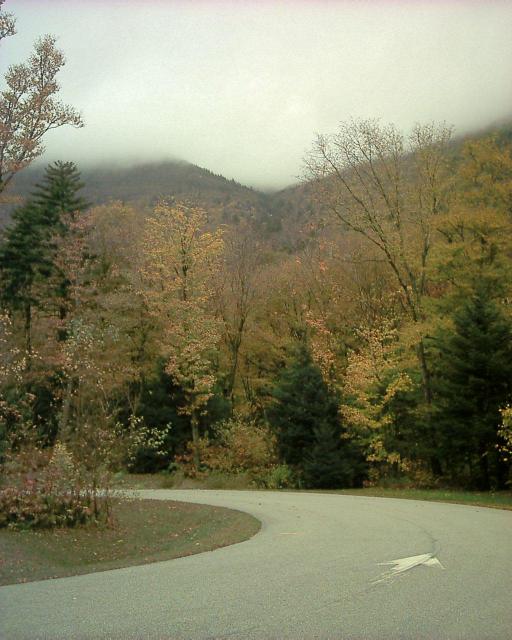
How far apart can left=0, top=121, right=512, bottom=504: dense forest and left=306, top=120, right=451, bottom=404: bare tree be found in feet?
0.27

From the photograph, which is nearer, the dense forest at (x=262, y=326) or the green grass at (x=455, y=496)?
the dense forest at (x=262, y=326)

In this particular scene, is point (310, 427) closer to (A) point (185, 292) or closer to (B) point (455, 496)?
(B) point (455, 496)

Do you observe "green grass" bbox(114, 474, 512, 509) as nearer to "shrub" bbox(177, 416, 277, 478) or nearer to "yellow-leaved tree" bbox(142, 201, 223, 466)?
"shrub" bbox(177, 416, 277, 478)

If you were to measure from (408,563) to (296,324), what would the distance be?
31.9 meters

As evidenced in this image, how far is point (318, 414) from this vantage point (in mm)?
31688

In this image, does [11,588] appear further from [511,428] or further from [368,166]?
[368,166]

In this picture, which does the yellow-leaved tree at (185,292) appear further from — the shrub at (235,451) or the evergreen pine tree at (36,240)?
the evergreen pine tree at (36,240)

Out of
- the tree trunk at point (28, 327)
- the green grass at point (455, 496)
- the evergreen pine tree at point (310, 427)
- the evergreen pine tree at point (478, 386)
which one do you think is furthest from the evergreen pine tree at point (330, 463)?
the tree trunk at point (28, 327)

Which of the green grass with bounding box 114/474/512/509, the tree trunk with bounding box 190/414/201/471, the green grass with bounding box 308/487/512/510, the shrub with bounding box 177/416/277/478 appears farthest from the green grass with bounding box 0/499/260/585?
the tree trunk with bounding box 190/414/201/471

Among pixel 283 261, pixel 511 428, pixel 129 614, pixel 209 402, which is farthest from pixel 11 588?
pixel 283 261

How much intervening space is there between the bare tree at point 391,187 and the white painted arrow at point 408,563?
20.2m

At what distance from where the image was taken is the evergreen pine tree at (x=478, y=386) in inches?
974

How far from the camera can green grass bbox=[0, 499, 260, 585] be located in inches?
468

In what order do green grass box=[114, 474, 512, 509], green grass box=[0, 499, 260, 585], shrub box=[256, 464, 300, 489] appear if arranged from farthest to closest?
1. shrub box=[256, 464, 300, 489]
2. green grass box=[114, 474, 512, 509]
3. green grass box=[0, 499, 260, 585]
